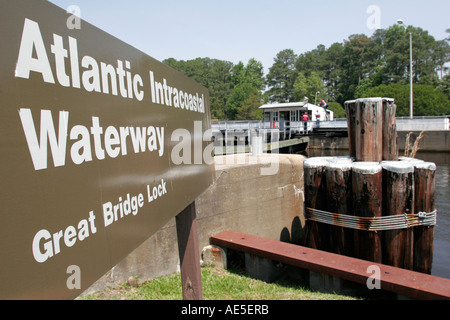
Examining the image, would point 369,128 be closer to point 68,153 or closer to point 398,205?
point 398,205

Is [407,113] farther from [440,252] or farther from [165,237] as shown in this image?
[165,237]

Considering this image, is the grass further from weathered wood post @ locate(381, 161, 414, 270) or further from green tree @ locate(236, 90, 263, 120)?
green tree @ locate(236, 90, 263, 120)

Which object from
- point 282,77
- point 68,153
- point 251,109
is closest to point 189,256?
point 68,153

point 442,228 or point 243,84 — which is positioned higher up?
point 243,84

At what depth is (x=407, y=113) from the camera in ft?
Result: 138

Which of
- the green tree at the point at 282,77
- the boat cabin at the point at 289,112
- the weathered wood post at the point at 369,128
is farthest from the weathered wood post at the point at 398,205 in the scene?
the green tree at the point at 282,77

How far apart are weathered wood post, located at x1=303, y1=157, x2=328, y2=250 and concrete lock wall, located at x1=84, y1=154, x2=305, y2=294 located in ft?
3.87

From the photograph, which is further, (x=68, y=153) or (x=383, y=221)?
(x=383, y=221)

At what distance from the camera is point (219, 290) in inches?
188

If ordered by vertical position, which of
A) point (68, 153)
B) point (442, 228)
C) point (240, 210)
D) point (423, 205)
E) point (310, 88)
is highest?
point (310, 88)

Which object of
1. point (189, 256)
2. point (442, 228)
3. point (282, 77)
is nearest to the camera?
point (189, 256)

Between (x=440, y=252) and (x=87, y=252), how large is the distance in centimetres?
835

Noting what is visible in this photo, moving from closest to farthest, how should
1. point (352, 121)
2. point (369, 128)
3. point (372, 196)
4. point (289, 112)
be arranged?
point (372, 196)
point (369, 128)
point (352, 121)
point (289, 112)

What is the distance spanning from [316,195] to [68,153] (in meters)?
5.08
